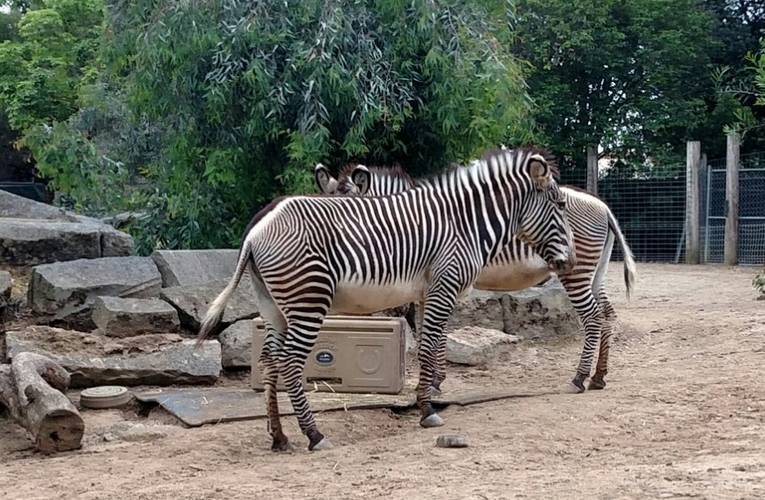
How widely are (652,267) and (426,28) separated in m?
8.92

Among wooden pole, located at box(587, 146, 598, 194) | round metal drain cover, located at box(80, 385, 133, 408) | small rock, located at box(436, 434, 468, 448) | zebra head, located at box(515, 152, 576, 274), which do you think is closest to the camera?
small rock, located at box(436, 434, 468, 448)

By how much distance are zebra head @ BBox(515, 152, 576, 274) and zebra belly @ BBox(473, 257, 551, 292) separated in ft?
3.02

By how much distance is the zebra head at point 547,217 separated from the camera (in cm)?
586

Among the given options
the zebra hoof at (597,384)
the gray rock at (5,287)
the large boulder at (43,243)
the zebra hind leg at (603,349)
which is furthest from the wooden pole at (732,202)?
the gray rock at (5,287)

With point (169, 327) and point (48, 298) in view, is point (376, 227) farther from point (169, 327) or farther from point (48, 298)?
point (48, 298)

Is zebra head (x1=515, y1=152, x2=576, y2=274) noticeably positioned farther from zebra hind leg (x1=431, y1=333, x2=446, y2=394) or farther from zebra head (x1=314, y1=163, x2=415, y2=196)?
zebra head (x1=314, y1=163, x2=415, y2=196)

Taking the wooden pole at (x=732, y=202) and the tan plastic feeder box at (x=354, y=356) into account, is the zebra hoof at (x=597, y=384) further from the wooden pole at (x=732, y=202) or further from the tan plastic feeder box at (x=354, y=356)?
the wooden pole at (x=732, y=202)

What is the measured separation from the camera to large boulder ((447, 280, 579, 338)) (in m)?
8.66

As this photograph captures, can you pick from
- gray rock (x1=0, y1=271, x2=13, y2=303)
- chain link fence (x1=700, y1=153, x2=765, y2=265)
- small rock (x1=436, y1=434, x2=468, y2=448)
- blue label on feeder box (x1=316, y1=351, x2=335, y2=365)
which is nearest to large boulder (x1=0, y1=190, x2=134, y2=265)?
gray rock (x1=0, y1=271, x2=13, y2=303)

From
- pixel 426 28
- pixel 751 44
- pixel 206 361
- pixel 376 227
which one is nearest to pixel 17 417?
pixel 206 361

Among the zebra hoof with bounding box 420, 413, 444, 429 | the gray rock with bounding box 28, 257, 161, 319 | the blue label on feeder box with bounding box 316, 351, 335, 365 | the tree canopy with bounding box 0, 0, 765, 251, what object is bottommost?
the zebra hoof with bounding box 420, 413, 444, 429

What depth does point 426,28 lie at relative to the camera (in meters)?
8.59

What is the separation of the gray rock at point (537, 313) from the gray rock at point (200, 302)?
2675 mm

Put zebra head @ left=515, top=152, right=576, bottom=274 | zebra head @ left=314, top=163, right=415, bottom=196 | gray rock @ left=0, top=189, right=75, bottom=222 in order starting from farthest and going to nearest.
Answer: gray rock @ left=0, top=189, right=75, bottom=222, zebra head @ left=314, top=163, right=415, bottom=196, zebra head @ left=515, top=152, right=576, bottom=274
